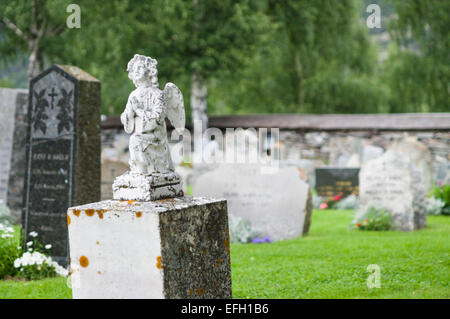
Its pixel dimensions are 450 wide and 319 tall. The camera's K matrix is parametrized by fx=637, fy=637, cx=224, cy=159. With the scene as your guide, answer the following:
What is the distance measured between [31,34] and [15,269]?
18079mm

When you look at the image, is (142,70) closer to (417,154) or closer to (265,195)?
(265,195)

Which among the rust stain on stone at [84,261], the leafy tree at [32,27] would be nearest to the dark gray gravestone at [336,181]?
the rust stain on stone at [84,261]

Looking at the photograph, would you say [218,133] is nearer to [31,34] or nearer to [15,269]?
[31,34]

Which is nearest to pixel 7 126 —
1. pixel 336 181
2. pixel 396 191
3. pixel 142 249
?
pixel 396 191

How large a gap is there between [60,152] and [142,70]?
3.12 meters

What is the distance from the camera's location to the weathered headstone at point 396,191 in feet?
34.6

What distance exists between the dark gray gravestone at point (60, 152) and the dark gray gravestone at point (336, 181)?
786cm

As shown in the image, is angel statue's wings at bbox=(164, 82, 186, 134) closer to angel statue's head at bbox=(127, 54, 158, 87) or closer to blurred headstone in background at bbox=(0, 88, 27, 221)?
angel statue's head at bbox=(127, 54, 158, 87)

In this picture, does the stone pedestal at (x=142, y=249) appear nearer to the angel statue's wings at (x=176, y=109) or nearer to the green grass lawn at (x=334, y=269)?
the angel statue's wings at (x=176, y=109)

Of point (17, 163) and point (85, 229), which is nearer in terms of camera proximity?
point (85, 229)

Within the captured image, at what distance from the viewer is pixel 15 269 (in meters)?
7.57

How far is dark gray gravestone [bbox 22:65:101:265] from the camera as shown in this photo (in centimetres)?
759

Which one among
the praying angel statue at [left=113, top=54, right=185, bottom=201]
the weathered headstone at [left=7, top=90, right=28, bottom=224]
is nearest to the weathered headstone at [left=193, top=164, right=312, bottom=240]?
the weathered headstone at [left=7, top=90, right=28, bottom=224]
